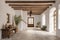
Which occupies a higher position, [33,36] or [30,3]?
[30,3]

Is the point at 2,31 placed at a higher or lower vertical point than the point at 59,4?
lower

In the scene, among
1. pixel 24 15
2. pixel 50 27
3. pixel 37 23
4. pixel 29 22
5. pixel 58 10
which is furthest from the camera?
pixel 29 22

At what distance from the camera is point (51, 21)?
12.2m

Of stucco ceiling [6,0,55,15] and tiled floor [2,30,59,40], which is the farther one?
stucco ceiling [6,0,55,15]

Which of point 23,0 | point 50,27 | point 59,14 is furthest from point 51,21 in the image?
point 23,0

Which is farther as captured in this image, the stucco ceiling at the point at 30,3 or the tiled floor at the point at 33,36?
the stucco ceiling at the point at 30,3

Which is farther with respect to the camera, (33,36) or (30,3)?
(30,3)

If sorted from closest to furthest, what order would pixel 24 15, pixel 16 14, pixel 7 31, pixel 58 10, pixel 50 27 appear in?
pixel 7 31, pixel 58 10, pixel 50 27, pixel 16 14, pixel 24 15

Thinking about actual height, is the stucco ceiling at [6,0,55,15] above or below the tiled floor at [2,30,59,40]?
above

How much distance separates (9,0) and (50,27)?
558 cm

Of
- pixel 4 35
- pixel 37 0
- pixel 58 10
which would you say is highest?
pixel 37 0

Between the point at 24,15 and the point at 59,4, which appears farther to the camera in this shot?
the point at 24,15

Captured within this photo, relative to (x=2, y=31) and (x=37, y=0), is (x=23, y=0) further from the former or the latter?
(x=2, y=31)

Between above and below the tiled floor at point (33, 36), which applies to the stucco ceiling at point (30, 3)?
above
